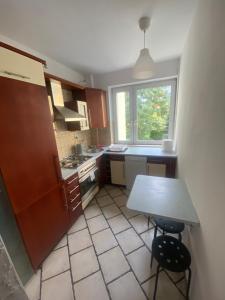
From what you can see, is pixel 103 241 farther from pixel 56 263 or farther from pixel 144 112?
pixel 144 112

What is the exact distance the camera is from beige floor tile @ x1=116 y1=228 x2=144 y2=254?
1692 mm

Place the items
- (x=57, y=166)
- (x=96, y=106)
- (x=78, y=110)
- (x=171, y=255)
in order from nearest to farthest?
1. (x=171, y=255)
2. (x=57, y=166)
3. (x=78, y=110)
4. (x=96, y=106)

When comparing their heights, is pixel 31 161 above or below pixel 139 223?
above

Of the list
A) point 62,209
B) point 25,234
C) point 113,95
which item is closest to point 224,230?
point 25,234

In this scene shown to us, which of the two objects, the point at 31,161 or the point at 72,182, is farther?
the point at 72,182

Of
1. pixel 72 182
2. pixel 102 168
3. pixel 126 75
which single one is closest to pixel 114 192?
pixel 102 168

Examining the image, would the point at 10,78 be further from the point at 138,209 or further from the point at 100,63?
the point at 100,63

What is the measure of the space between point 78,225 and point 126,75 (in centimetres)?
291

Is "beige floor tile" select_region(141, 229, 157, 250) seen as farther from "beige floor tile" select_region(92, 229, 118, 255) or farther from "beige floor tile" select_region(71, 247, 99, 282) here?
"beige floor tile" select_region(71, 247, 99, 282)

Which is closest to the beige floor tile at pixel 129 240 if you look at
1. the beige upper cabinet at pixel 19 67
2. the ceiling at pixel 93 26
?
the beige upper cabinet at pixel 19 67

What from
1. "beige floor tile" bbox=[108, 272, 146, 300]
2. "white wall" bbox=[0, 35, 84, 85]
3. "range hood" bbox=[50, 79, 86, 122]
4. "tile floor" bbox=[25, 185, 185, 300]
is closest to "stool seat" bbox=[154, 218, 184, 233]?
"tile floor" bbox=[25, 185, 185, 300]

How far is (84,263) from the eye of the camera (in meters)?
1.56

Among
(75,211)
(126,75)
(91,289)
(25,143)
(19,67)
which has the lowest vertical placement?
(91,289)

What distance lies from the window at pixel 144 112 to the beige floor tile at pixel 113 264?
222 cm
